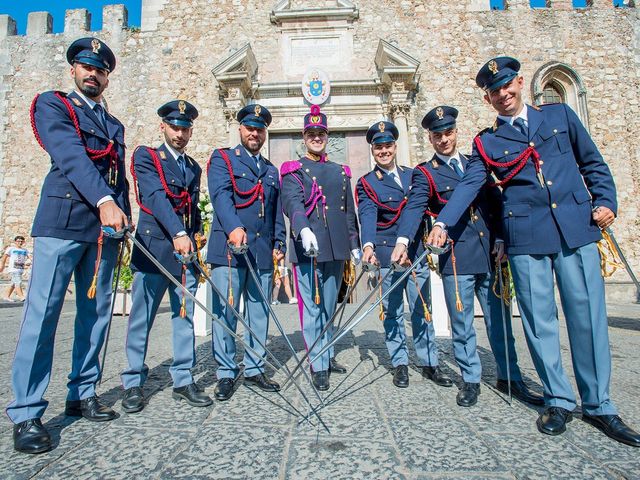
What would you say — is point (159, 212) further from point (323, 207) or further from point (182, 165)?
point (323, 207)

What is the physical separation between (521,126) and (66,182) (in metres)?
2.90

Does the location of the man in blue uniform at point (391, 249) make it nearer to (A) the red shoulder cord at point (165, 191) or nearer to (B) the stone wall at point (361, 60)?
(A) the red shoulder cord at point (165, 191)

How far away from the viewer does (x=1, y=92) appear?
1113 centimetres

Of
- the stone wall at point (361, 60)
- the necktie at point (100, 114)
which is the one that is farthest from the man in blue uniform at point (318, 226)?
the stone wall at point (361, 60)

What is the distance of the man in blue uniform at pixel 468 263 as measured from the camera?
284 centimetres

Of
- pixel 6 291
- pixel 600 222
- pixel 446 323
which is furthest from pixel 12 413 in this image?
pixel 6 291

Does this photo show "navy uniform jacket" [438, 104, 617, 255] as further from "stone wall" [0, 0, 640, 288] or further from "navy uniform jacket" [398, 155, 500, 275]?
"stone wall" [0, 0, 640, 288]

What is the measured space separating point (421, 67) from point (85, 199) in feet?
33.9

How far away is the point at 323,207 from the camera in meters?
3.50

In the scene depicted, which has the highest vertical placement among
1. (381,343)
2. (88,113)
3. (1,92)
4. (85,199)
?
(1,92)

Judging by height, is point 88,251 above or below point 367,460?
above

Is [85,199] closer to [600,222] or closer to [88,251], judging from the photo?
[88,251]

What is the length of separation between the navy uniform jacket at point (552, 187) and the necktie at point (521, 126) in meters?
0.03

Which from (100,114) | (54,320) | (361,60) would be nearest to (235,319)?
(54,320)
